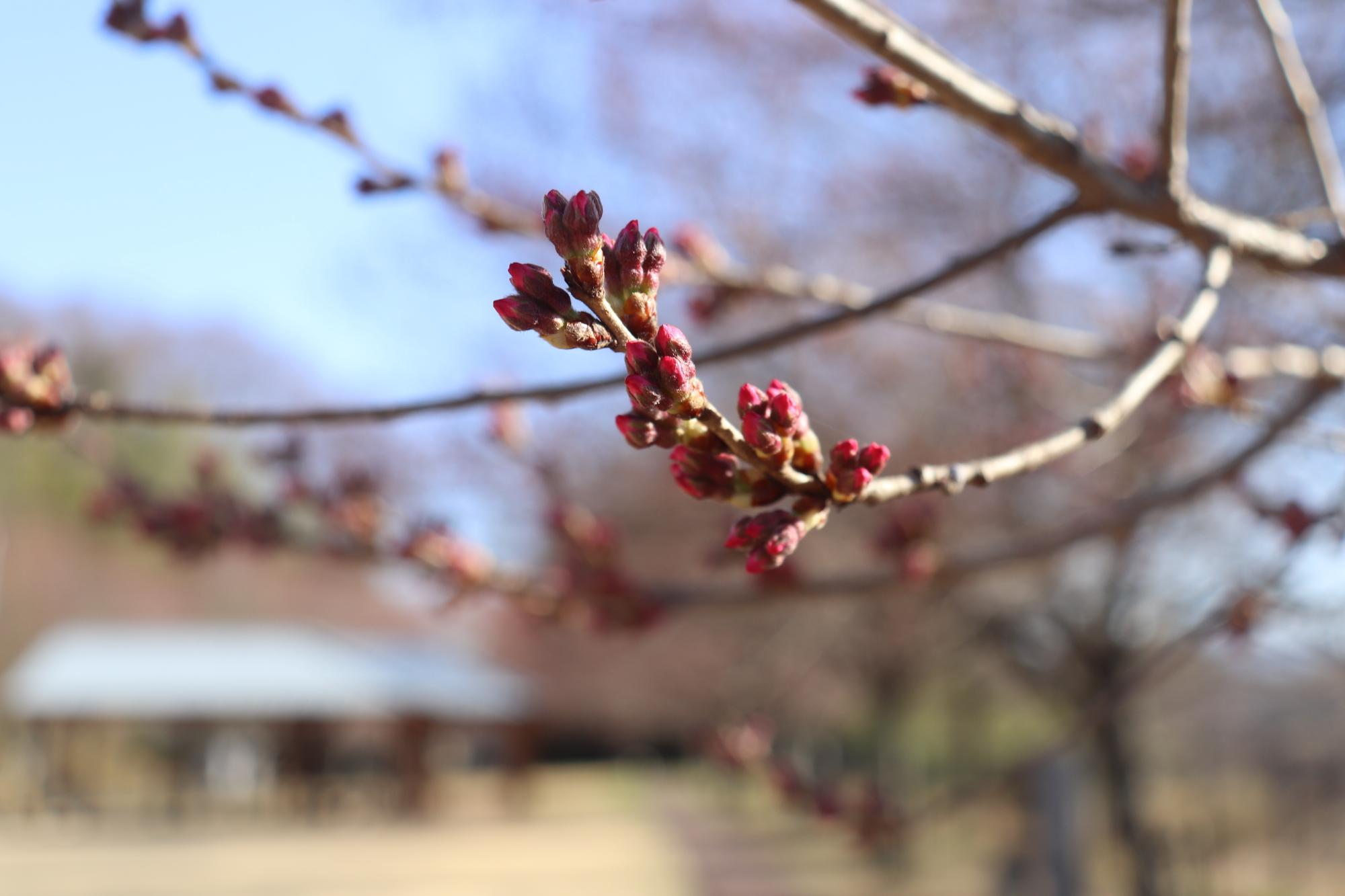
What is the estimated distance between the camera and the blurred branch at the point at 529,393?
64.9 inches

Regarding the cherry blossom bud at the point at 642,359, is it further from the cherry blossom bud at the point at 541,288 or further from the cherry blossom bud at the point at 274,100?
the cherry blossom bud at the point at 274,100

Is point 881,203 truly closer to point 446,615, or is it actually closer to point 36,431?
point 446,615

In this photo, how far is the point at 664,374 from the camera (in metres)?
0.98

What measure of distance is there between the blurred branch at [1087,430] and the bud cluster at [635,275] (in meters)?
0.27

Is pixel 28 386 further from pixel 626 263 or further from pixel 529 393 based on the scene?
pixel 626 263

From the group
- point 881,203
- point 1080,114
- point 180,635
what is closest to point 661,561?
point 881,203

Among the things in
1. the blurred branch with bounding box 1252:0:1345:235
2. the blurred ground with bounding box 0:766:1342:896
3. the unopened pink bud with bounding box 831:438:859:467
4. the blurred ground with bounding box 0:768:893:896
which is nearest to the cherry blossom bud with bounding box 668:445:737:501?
the unopened pink bud with bounding box 831:438:859:467

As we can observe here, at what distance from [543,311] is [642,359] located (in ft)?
0.30

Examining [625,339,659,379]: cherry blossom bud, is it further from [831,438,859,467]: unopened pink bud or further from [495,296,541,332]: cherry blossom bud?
[831,438,859,467]: unopened pink bud

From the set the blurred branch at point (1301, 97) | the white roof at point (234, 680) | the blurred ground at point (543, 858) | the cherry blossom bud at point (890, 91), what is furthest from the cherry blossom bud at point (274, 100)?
the white roof at point (234, 680)

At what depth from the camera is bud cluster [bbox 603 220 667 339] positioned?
3.29ft

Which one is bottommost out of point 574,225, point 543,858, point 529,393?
point 574,225

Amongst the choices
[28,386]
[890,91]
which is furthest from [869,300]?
[28,386]

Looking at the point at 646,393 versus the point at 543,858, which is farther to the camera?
the point at 543,858
